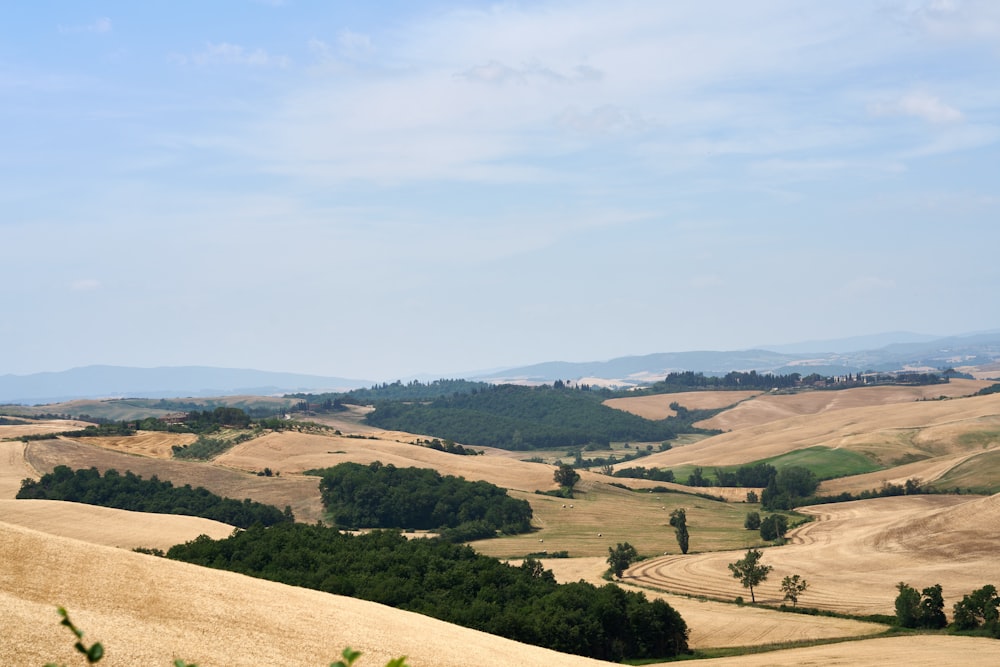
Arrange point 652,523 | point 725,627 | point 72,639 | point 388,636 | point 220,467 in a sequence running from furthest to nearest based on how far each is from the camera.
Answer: point 220,467
point 652,523
point 725,627
point 388,636
point 72,639

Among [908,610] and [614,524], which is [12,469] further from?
[908,610]

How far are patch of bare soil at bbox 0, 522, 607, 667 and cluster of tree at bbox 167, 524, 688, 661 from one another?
15816 mm

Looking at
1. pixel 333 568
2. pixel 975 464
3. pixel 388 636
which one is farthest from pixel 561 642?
pixel 975 464

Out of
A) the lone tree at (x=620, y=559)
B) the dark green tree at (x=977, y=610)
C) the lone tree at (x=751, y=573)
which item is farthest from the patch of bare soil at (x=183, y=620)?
the lone tree at (x=620, y=559)

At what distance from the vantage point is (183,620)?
4228 cm

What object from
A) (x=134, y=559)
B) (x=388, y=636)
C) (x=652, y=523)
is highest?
(x=134, y=559)

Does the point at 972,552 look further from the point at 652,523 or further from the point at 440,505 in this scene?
the point at 440,505

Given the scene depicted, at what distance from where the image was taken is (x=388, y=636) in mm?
48906

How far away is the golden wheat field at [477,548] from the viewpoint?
41000mm

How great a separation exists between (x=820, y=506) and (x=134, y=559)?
145 metres

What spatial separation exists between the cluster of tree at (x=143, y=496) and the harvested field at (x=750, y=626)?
7475cm

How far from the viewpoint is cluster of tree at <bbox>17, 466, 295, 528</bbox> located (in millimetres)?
152750

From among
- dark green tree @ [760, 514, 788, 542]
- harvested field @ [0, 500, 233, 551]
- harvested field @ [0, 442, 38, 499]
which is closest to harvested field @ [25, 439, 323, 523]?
harvested field @ [0, 442, 38, 499]

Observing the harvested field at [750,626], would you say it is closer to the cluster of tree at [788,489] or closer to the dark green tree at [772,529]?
the dark green tree at [772,529]
